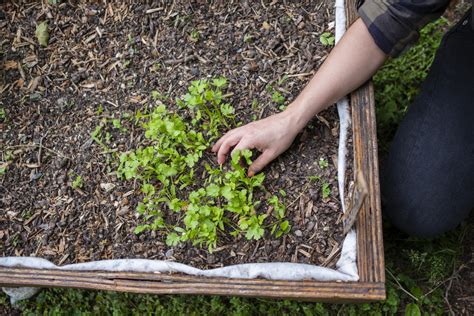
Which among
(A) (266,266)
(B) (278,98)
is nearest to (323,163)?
(B) (278,98)

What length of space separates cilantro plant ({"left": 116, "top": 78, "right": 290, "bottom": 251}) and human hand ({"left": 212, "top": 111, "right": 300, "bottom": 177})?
36mm

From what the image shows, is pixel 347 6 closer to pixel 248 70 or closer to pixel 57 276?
pixel 248 70

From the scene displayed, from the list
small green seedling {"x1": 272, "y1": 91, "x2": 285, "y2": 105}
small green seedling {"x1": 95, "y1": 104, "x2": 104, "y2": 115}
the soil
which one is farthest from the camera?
the soil

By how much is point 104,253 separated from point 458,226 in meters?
1.39

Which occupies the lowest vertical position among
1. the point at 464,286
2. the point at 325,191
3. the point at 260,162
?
the point at 464,286

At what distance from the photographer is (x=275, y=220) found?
1687 millimetres

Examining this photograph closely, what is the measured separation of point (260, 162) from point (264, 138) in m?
0.08

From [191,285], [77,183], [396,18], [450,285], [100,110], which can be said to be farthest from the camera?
[450,285]

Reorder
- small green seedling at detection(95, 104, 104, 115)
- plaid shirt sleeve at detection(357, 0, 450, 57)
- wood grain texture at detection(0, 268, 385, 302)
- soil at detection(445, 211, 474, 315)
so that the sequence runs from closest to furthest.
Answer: wood grain texture at detection(0, 268, 385, 302) → plaid shirt sleeve at detection(357, 0, 450, 57) → small green seedling at detection(95, 104, 104, 115) → soil at detection(445, 211, 474, 315)

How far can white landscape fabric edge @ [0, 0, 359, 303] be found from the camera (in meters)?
1.48

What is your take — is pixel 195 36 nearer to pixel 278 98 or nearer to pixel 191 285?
A: pixel 278 98

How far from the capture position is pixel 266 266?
1.50 metres

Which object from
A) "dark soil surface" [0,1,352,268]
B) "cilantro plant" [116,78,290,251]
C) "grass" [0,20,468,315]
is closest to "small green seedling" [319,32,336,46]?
"dark soil surface" [0,1,352,268]

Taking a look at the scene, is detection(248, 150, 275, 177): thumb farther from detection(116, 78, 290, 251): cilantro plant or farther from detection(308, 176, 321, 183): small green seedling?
detection(308, 176, 321, 183): small green seedling
